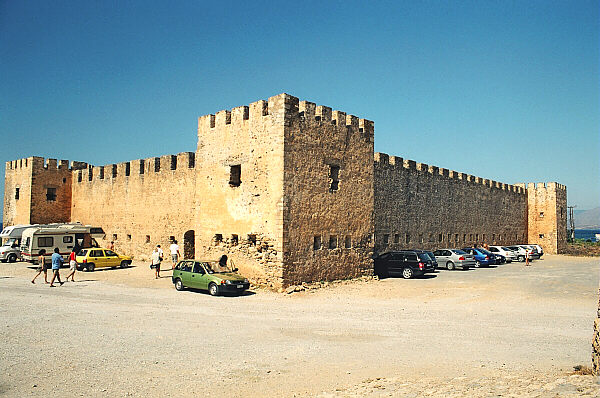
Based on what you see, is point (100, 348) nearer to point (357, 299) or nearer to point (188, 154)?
point (357, 299)

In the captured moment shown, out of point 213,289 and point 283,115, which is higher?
point 283,115

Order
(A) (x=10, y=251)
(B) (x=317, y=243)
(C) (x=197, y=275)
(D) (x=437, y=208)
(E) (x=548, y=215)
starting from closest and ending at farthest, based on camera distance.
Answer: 1. (C) (x=197, y=275)
2. (B) (x=317, y=243)
3. (A) (x=10, y=251)
4. (D) (x=437, y=208)
5. (E) (x=548, y=215)

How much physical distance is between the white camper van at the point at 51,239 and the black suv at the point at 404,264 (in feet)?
58.0

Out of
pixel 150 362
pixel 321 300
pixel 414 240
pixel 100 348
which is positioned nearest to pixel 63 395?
pixel 150 362

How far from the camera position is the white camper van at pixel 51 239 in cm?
2433

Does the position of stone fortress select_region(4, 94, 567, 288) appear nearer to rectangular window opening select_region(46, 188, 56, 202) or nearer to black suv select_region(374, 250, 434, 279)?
black suv select_region(374, 250, 434, 279)

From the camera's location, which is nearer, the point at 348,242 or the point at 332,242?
the point at 332,242

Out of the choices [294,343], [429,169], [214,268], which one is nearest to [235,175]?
[214,268]

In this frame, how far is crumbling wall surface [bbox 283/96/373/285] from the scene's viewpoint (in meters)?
16.6

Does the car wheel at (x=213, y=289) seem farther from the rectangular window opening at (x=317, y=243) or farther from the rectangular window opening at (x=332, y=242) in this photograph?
the rectangular window opening at (x=332, y=242)

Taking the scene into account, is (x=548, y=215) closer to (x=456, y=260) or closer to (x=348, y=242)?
(x=456, y=260)

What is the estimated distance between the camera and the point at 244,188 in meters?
17.7

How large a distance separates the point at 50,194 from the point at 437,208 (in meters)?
27.6

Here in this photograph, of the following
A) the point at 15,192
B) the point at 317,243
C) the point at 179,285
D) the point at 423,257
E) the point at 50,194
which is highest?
the point at 15,192
